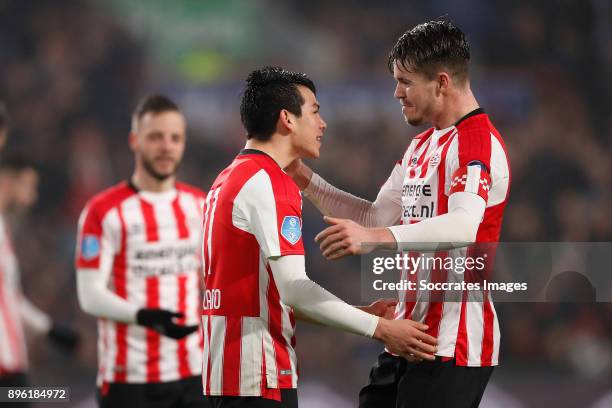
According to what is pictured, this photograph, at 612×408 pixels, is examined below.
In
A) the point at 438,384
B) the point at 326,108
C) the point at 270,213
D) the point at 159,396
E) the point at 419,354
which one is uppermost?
the point at 326,108

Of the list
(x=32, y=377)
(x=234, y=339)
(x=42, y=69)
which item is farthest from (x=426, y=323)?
(x=42, y=69)

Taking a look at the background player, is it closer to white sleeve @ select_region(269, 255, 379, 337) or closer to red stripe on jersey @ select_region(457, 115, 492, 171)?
white sleeve @ select_region(269, 255, 379, 337)

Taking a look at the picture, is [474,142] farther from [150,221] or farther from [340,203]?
[150,221]

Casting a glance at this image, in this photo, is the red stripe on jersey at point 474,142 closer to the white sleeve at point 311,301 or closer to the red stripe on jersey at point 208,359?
the white sleeve at point 311,301

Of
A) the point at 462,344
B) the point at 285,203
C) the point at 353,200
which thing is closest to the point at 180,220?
the point at 353,200

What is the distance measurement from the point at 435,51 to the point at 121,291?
7.87ft

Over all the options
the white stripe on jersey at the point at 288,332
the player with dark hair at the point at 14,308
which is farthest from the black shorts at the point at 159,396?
the white stripe on jersey at the point at 288,332

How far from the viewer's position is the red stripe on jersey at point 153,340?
4.64 meters

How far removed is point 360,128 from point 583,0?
2763 mm

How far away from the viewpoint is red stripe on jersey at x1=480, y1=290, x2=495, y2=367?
312 centimetres

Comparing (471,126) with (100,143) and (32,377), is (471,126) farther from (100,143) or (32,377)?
(100,143)

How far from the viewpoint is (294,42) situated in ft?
32.3

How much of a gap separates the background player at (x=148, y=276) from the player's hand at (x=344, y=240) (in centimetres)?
180

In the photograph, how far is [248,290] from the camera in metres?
3.01
